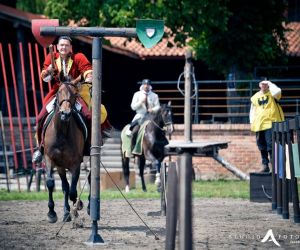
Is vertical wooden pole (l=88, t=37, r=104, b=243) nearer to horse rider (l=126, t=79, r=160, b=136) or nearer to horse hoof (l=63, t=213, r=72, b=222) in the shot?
horse hoof (l=63, t=213, r=72, b=222)

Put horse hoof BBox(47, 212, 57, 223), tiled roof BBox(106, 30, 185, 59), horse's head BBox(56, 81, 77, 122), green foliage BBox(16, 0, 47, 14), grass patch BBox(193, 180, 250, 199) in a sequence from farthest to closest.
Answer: green foliage BBox(16, 0, 47, 14) → tiled roof BBox(106, 30, 185, 59) → grass patch BBox(193, 180, 250, 199) → horse hoof BBox(47, 212, 57, 223) → horse's head BBox(56, 81, 77, 122)

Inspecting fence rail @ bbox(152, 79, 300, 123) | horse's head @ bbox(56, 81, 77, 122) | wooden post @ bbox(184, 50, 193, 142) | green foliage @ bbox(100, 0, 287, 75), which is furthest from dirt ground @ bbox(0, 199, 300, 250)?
green foliage @ bbox(100, 0, 287, 75)

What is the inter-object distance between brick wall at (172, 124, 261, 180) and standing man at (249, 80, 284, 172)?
7820mm

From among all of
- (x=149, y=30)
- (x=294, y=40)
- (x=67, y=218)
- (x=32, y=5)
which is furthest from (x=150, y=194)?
(x=32, y=5)

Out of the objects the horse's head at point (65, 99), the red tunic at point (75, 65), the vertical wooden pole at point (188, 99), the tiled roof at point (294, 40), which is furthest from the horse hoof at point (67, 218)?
the tiled roof at point (294, 40)

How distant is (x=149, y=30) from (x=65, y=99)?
2.43 meters

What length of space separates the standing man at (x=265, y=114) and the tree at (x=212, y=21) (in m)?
8.86

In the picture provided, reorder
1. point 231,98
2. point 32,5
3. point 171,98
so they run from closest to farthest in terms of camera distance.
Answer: point 231,98, point 171,98, point 32,5

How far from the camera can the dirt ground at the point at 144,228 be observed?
1127 centimetres

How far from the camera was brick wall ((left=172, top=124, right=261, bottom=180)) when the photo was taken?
29.0m

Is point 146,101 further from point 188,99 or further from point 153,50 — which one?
point 153,50

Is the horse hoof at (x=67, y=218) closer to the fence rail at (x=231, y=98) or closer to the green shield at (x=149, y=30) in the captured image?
the green shield at (x=149, y=30)

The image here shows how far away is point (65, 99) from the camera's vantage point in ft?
44.2

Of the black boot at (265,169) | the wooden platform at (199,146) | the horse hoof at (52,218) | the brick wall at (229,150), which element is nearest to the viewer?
the wooden platform at (199,146)
